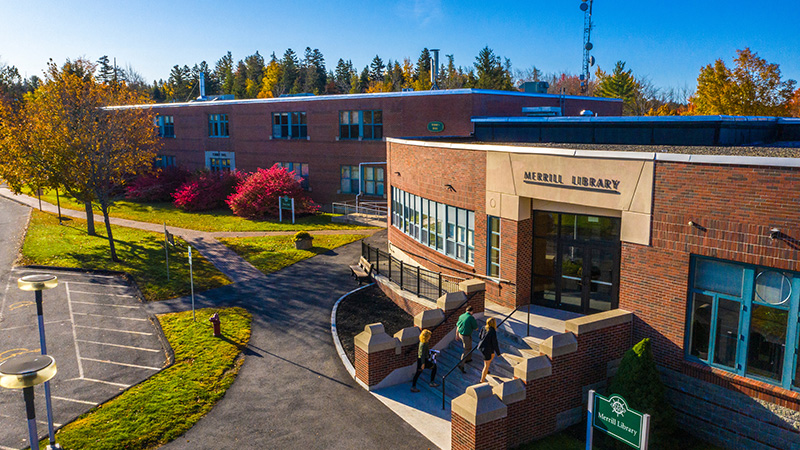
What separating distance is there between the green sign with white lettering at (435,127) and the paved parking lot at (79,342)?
20.6 meters

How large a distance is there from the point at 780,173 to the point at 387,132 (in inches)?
1184

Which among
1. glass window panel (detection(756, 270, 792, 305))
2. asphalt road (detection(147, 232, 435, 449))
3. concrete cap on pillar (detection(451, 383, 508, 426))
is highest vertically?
glass window panel (detection(756, 270, 792, 305))

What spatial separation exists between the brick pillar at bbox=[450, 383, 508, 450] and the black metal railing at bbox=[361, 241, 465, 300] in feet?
20.1

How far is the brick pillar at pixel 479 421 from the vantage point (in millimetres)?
11570

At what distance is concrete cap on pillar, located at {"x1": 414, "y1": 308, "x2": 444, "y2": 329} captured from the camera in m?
15.7

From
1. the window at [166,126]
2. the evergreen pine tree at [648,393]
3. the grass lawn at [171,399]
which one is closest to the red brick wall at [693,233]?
the evergreen pine tree at [648,393]

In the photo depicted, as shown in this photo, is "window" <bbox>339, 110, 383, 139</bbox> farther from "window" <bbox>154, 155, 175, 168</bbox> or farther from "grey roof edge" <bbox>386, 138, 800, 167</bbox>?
"window" <bbox>154, 155, 175, 168</bbox>

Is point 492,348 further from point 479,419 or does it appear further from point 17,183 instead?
point 17,183

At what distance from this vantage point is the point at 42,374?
29.5 feet

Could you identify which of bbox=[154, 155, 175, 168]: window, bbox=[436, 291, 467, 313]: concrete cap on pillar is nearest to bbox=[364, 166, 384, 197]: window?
bbox=[436, 291, 467, 313]: concrete cap on pillar

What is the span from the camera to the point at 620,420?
31.2ft

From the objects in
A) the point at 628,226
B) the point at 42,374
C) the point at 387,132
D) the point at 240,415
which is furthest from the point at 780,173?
the point at 387,132

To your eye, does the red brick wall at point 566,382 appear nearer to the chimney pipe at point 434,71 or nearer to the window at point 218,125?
the chimney pipe at point 434,71

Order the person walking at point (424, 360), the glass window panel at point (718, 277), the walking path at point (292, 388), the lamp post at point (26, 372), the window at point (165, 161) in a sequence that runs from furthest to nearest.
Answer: the window at point (165, 161), the person walking at point (424, 360), the walking path at point (292, 388), the glass window panel at point (718, 277), the lamp post at point (26, 372)
